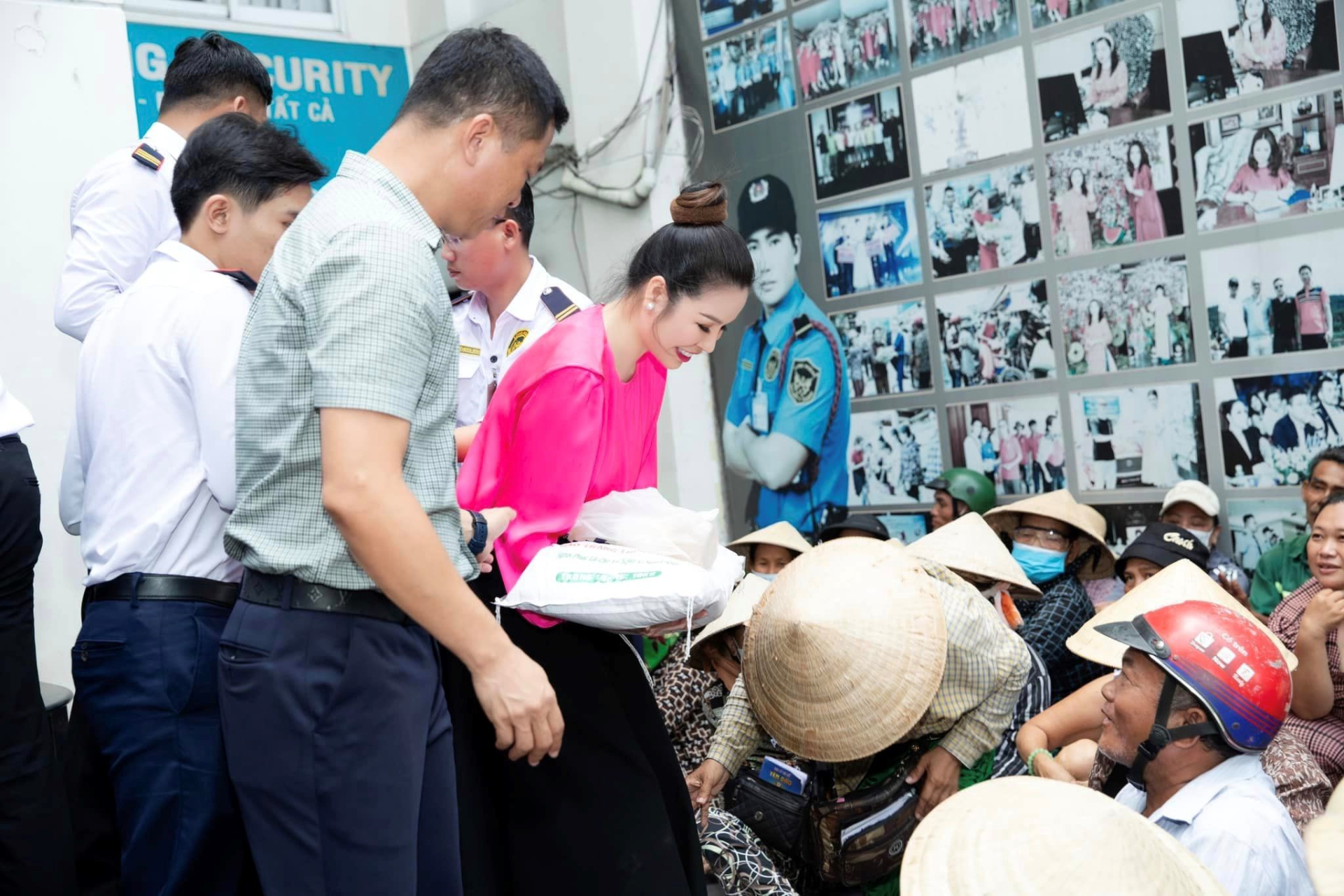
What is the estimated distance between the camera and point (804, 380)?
573cm

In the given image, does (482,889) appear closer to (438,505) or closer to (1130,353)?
(438,505)

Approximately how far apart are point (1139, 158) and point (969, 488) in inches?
54.7

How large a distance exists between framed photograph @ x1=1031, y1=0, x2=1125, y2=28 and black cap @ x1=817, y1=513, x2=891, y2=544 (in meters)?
2.01

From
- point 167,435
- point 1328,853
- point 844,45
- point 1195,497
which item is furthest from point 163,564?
point 844,45

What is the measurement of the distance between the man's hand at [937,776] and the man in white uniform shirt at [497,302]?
1.39m

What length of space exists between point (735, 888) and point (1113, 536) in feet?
7.81

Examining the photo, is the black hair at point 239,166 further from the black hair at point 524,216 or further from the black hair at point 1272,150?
the black hair at point 1272,150

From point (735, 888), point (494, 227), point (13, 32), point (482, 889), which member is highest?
point (13, 32)

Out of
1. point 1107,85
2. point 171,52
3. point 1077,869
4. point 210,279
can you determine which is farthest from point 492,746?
point 171,52

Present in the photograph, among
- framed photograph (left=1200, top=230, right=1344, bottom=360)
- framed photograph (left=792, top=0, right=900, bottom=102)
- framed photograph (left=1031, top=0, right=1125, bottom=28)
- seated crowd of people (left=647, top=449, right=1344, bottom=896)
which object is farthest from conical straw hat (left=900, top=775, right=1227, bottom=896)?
framed photograph (left=792, top=0, right=900, bottom=102)

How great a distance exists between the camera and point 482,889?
7.40 feet

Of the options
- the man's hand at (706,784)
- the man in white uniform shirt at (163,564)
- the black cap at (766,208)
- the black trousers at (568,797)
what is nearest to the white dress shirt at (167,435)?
the man in white uniform shirt at (163,564)

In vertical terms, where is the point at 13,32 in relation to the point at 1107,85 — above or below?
above

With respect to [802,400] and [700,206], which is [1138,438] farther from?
A: [700,206]
